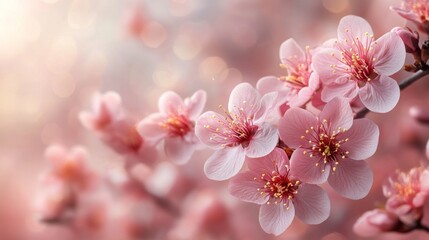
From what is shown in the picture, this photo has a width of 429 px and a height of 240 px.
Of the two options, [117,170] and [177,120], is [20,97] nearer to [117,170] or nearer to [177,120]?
[117,170]

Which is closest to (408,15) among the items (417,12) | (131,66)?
(417,12)

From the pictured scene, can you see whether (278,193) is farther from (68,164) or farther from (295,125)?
(68,164)

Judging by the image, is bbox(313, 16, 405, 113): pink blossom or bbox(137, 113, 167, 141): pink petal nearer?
bbox(313, 16, 405, 113): pink blossom

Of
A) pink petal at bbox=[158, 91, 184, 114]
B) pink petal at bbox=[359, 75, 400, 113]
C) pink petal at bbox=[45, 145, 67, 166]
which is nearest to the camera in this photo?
pink petal at bbox=[359, 75, 400, 113]

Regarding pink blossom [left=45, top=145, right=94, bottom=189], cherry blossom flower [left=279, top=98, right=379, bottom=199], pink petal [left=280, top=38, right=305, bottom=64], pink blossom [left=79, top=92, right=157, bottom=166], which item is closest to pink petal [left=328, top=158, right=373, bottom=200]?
cherry blossom flower [left=279, top=98, right=379, bottom=199]

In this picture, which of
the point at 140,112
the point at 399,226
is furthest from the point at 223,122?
the point at 140,112

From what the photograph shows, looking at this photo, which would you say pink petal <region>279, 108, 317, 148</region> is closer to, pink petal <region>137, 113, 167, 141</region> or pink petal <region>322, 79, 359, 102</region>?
pink petal <region>322, 79, 359, 102</region>

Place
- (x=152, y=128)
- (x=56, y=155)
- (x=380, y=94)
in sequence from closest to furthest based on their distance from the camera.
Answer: (x=380, y=94), (x=152, y=128), (x=56, y=155)
